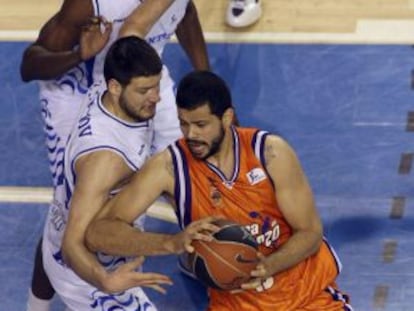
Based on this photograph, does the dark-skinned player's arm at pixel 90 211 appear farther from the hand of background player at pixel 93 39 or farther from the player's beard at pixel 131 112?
the hand of background player at pixel 93 39

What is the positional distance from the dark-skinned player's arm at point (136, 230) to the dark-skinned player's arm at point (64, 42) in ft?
2.25

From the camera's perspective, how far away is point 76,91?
5.13m

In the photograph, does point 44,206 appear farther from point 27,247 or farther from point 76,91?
point 76,91

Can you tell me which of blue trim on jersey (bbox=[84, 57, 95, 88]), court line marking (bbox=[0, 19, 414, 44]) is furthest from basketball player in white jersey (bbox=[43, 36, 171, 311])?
court line marking (bbox=[0, 19, 414, 44])

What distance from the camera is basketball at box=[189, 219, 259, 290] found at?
3988 mm

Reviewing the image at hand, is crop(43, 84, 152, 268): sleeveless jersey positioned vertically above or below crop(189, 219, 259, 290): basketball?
above

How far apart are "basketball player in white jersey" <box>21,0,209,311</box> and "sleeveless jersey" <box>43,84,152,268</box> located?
268mm

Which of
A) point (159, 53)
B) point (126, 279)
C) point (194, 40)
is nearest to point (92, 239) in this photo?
point (126, 279)

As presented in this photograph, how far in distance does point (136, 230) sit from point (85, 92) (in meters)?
1.20

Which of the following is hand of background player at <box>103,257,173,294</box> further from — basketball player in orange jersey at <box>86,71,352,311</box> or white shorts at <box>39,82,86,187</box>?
white shorts at <box>39,82,86,187</box>

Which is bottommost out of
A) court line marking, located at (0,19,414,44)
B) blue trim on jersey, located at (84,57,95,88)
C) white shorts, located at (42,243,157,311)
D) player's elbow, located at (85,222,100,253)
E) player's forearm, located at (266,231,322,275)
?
court line marking, located at (0,19,414,44)

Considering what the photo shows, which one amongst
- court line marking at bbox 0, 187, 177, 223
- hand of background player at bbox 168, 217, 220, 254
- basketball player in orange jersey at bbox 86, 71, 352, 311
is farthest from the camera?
court line marking at bbox 0, 187, 177, 223

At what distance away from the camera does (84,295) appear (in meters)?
4.50

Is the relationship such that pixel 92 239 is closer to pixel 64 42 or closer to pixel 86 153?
pixel 86 153
